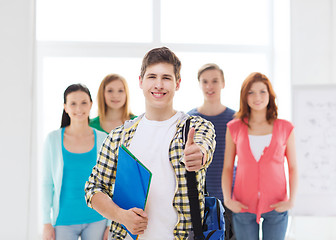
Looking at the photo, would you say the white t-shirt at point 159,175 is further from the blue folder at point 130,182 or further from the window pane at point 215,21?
the window pane at point 215,21

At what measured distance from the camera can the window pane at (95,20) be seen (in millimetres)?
3615

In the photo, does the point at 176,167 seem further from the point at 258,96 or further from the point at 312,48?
the point at 312,48

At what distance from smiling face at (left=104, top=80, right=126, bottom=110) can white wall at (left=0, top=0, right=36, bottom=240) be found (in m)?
1.03

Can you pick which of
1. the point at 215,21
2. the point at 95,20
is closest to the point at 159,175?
the point at 95,20

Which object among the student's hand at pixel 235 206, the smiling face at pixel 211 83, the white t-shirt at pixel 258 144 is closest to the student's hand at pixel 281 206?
the student's hand at pixel 235 206

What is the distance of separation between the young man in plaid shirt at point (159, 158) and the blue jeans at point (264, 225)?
1310 millimetres

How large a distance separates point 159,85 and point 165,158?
0.27 meters

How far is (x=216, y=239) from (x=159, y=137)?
405 mm

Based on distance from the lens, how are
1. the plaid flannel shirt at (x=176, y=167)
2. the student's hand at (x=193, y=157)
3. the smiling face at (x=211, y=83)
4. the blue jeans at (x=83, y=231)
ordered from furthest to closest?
the smiling face at (x=211, y=83)
the blue jeans at (x=83, y=231)
the plaid flannel shirt at (x=176, y=167)
the student's hand at (x=193, y=157)

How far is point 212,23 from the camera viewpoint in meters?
3.82

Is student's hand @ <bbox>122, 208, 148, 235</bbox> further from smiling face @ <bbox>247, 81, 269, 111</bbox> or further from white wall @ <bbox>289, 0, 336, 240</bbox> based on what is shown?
white wall @ <bbox>289, 0, 336, 240</bbox>

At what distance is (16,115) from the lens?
126 inches

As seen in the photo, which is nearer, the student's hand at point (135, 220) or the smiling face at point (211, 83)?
the student's hand at point (135, 220)

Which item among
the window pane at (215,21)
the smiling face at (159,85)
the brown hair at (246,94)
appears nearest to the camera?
the smiling face at (159,85)
